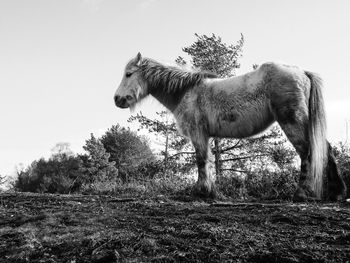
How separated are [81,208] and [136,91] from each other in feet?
11.7

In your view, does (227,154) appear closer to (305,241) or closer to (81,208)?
(81,208)

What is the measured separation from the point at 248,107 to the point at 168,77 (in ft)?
6.36

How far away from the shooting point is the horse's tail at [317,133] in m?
5.30

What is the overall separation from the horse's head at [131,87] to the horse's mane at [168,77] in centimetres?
11

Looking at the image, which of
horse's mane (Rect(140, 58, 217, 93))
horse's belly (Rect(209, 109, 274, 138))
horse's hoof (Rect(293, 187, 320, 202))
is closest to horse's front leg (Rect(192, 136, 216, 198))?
horse's belly (Rect(209, 109, 274, 138))

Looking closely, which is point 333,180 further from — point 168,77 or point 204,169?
point 168,77

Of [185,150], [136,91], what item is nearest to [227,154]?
[185,150]

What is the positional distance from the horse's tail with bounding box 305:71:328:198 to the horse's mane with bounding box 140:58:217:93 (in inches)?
78.5

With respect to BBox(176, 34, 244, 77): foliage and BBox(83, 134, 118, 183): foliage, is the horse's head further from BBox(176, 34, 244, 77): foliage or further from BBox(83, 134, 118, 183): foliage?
BBox(83, 134, 118, 183): foliage

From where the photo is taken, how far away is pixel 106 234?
2744 mm

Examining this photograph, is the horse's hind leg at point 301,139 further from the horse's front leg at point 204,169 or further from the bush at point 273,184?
the bush at point 273,184

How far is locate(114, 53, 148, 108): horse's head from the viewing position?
7.22 meters

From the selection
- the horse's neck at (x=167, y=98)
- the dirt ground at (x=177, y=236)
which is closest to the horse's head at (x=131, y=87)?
the horse's neck at (x=167, y=98)

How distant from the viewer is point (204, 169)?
20.7 ft
